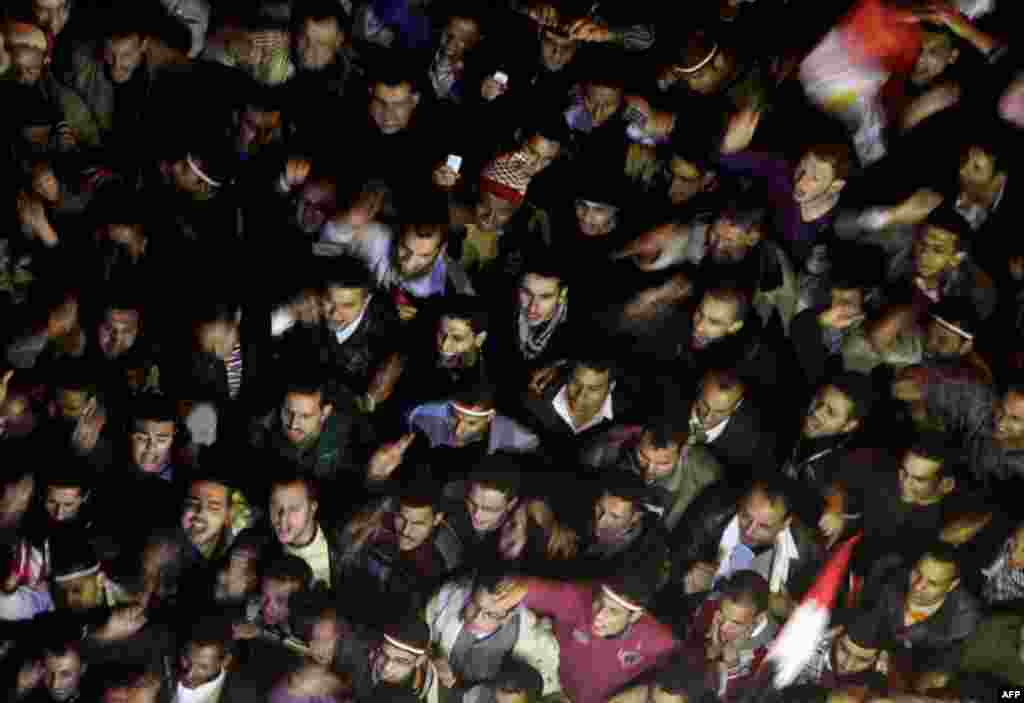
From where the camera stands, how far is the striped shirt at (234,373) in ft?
12.8

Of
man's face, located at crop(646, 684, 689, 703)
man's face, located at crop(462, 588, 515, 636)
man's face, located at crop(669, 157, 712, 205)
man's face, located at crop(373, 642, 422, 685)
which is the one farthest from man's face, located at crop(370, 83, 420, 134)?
man's face, located at crop(646, 684, 689, 703)

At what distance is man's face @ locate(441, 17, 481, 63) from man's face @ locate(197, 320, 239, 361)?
813 mm

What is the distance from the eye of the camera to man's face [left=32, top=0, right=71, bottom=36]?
12.6ft

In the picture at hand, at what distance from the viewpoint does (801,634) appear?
387 centimetres

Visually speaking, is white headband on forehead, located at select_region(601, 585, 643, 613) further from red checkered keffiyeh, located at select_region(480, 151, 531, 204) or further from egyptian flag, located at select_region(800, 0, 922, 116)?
egyptian flag, located at select_region(800, 0, 922, 116)

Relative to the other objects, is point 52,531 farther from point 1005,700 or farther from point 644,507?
point 1005,700

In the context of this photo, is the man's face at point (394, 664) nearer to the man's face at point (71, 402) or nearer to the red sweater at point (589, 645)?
the red sweater at point (589, 645)

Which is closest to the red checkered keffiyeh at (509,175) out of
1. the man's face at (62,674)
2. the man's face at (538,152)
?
the man's face at (538,152)

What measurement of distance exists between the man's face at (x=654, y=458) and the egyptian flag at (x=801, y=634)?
16.2 inches

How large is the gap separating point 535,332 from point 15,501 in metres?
1.20

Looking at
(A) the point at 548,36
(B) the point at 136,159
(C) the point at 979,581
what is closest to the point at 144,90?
(B) the point at 136,159

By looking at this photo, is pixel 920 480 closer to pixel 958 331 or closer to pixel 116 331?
pixel 958 331

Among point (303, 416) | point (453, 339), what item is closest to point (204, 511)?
point (303, 416)

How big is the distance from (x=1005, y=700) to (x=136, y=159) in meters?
2.27
